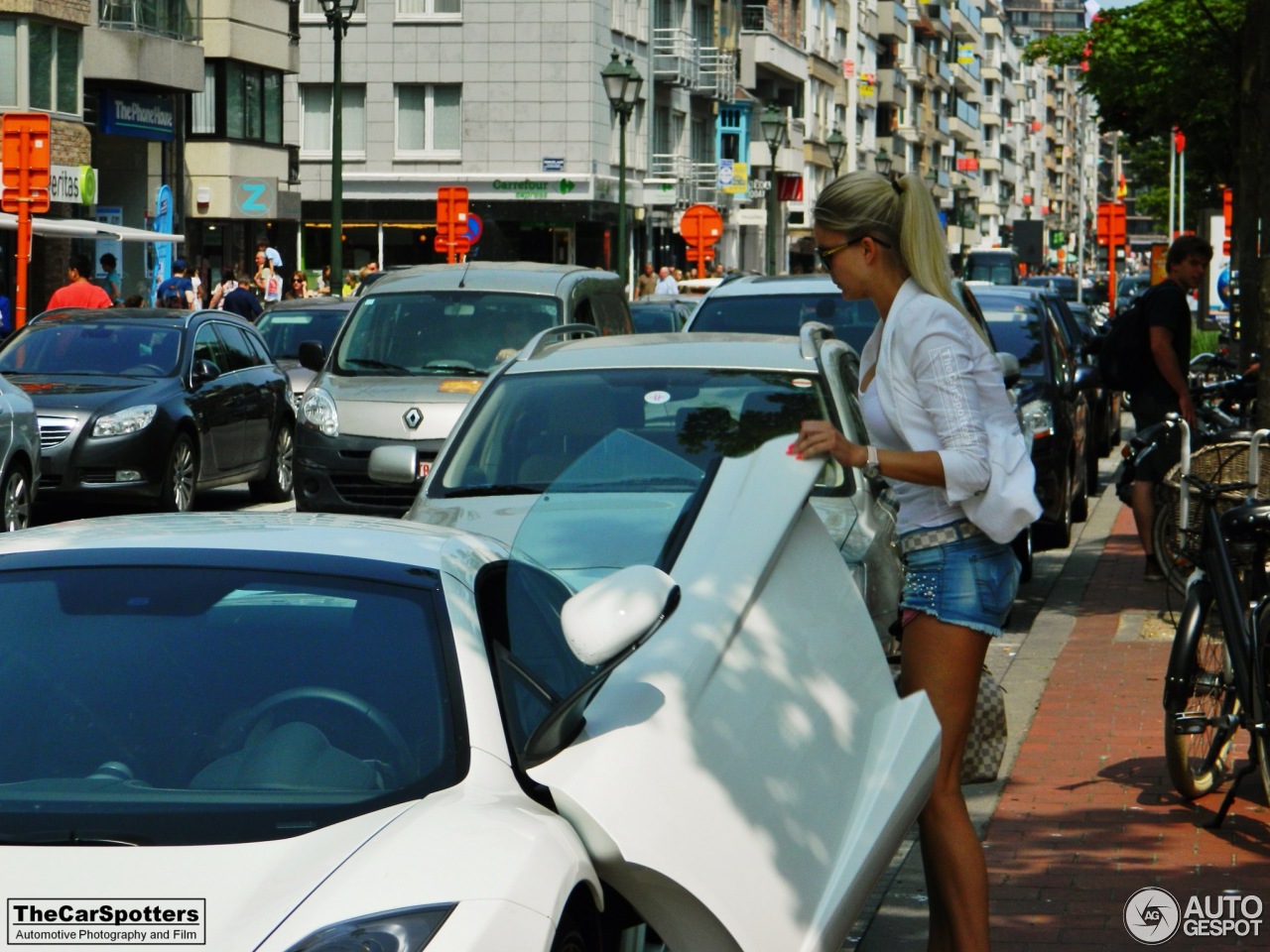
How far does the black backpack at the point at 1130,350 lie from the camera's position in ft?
41.8

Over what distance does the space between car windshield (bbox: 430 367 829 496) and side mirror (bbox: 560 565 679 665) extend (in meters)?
3.87

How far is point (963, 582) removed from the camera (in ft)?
15.4

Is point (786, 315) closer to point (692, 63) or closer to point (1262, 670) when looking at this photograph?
point (1262, 670)

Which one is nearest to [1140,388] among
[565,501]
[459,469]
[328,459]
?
[328,459]

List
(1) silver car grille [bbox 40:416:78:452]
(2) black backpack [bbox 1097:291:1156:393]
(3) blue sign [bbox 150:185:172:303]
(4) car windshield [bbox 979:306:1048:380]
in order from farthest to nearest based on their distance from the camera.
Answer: (3) blue sign [bbox 150:185:172:303] → (1) silver car grille [bbox 40:416:78:452] → (4) car windshield [bbox 979:306:1048:380] → (2) black backpack [bbox 1097:291:1156:393]

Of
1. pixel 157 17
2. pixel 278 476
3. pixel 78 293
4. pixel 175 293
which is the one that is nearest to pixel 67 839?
pixel 278 476

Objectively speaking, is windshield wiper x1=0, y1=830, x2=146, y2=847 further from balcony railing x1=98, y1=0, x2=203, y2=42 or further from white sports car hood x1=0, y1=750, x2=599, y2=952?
balcony railing x1=98, y1=0, x2=203, y2=42

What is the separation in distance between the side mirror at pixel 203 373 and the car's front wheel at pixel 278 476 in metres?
1.58

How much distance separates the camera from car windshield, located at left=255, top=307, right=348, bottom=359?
2362 centimetres

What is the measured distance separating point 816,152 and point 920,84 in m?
30.6

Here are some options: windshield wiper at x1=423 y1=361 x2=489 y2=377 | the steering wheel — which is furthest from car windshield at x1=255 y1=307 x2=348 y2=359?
the steering wheel

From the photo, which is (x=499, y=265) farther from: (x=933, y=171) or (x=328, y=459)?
(x=933, y=171)

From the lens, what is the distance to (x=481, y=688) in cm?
382

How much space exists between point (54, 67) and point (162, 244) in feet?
23.0
